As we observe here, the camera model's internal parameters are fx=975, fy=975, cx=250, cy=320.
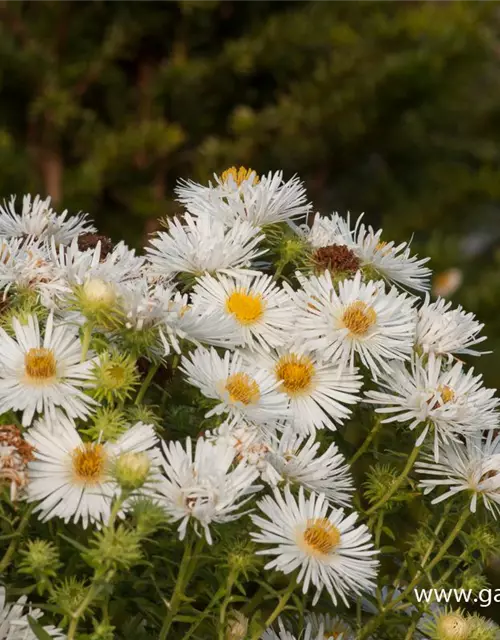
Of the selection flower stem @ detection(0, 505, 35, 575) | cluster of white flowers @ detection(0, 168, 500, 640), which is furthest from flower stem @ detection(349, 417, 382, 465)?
flower stem @ detection(0, 505, 35, 575)

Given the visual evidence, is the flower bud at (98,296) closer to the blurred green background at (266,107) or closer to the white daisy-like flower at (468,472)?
the white daisy-like flower at (468,472)

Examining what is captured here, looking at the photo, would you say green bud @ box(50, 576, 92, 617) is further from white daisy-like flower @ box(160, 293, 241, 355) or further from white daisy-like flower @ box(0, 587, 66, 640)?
white daisy-like flower @ box(160, 293, 241, 355)

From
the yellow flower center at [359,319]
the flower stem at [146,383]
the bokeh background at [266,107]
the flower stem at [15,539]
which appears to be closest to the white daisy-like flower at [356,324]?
the yellow flower center at [359,319]

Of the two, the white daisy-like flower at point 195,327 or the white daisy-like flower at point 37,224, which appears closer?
the white daisy-like flower at point 195,327

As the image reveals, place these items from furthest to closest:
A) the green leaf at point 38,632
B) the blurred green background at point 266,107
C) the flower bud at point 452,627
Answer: the blurred green background at point 266,107, the flower bud at point 452,627, the green leaf at point 38,632

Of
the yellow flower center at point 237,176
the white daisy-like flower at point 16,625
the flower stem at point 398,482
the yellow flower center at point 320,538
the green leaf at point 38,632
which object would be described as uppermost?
the yellow flower center at point 237,176

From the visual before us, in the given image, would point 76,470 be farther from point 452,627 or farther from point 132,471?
point 452,627

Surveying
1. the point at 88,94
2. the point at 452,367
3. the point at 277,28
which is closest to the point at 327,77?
the point at 277,28
